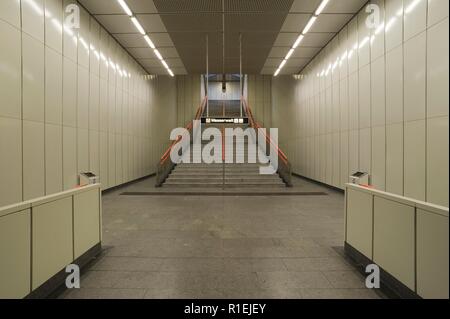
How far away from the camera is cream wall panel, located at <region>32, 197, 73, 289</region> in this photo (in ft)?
6.93

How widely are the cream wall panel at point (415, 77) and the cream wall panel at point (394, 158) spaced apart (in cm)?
40

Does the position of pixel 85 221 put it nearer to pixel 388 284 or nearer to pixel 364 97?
pixel 388 284

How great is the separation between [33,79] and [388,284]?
5.80 m

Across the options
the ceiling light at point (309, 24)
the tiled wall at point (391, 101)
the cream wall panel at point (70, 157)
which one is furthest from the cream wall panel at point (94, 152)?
the tiled wall at point (391, 101)

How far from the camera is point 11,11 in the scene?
4023 mm

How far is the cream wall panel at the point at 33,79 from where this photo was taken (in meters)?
4.33

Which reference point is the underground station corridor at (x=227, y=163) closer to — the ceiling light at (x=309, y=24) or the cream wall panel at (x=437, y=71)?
the cream wall panel at (x=437, y=71)

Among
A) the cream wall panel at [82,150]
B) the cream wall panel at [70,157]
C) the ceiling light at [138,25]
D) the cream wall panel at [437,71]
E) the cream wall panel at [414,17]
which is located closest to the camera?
the cream wall panel at [437,71]

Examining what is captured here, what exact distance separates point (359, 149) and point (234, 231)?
13.5 feet

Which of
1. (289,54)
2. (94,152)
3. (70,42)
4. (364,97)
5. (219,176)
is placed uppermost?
(289,54)

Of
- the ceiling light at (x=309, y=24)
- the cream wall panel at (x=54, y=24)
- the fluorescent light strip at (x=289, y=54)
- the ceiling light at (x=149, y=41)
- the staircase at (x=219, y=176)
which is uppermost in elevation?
the fluorescent light strip at (x=289, y=54)

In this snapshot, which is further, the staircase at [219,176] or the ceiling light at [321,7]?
the staircase at [219,176]

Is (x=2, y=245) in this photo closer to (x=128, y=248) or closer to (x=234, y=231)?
(x=128, y=248)

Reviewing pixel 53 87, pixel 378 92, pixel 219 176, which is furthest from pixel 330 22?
pixel 53 87
